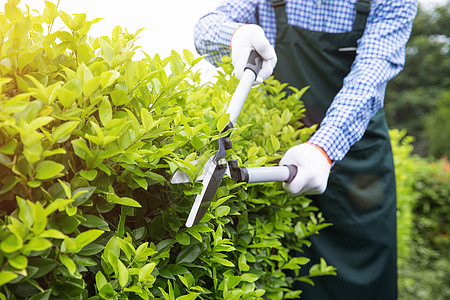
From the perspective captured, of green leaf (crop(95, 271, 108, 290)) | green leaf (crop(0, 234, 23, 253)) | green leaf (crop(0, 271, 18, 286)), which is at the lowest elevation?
green leaf (crop(95, 271, 108, 290))

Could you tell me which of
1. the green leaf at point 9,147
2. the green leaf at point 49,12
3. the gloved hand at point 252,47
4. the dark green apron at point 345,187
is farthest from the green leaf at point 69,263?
the dark green apron at point 345,187

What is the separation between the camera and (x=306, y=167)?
167 cm

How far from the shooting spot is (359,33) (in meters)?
2.25

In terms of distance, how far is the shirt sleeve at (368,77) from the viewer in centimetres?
189

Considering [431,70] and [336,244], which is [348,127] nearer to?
[336,244]

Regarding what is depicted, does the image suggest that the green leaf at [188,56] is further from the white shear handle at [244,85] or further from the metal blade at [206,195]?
the metal blade at [206,195]

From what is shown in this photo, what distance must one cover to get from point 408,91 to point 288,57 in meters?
33.2

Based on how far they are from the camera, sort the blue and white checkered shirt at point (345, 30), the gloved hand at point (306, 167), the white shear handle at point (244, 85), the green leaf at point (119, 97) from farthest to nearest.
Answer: the blue and white checkered shirt at point (345, 30) → the gloved hand at point (306, 167) → the white shear handle at point (244, 85) → the green leaf at point (119, 97)

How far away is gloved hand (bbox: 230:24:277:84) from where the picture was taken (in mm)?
1699

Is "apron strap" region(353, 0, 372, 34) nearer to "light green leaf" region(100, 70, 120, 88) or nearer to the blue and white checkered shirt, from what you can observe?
the blue and white checkered shirt

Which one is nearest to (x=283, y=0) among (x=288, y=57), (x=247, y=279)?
(x=288, y=57)

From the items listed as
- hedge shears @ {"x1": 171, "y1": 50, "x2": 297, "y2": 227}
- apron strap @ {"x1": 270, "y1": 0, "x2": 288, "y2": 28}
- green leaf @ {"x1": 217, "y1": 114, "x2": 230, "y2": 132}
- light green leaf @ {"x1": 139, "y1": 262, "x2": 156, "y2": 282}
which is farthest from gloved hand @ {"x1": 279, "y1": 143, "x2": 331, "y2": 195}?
apron strap @ {"x1": 270, "y1": 0, "x2": 288, "y2": 28}

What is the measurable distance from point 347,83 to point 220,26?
742 mm

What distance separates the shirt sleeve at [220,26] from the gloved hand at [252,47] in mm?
164
